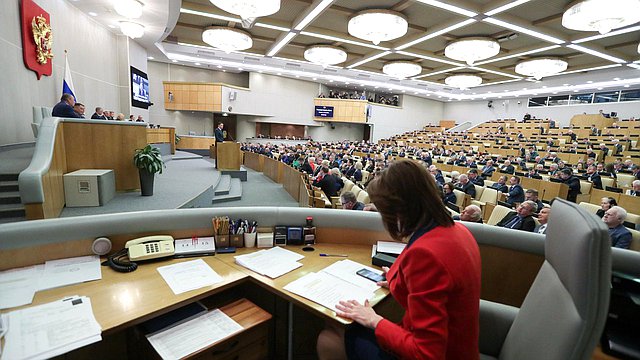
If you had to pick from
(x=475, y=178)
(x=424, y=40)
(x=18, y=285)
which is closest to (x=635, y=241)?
(x=475, y=178)

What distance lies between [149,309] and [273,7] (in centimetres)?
683

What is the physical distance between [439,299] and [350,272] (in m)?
0.77

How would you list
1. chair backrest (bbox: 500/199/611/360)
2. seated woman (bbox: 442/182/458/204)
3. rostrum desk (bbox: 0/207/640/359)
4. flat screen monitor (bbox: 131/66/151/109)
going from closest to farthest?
chair backrest (bbox: 500/199/611/360)
rostrum desk (bbox: 0/207/640/359)
seated woman (bbox: 442/182/458/204)
flat screen monitor (bbox: 131/66/151/109)

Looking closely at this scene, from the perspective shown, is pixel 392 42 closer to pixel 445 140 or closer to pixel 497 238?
pixel 445 140

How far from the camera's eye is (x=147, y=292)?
1408mm

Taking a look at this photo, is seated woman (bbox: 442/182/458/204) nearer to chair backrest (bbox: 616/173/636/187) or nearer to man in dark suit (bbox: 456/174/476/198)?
man in dark suit (bbox: 456/174/476/198)

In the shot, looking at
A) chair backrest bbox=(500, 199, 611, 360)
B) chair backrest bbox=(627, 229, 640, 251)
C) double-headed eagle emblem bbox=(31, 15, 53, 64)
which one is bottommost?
chair backrest bbox=(627, 229, 640, 251)

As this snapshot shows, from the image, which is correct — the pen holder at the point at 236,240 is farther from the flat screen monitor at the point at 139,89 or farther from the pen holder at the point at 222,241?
the flat screen monitor at the point at 139,89

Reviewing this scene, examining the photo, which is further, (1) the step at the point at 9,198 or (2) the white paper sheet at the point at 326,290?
(1) the step at the point at 9,198

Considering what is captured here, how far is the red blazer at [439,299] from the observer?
0.96 meters

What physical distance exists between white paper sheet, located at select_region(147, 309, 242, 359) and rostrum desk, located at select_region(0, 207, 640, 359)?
10cm

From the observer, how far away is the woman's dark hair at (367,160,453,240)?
1.10m

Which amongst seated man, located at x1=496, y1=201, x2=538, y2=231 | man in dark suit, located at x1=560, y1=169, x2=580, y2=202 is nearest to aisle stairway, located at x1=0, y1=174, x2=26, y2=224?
seated man, located at x1=496, y1=201, x2=538, y2=231

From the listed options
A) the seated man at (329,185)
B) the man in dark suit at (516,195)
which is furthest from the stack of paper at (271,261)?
the man in dark suit at (516,195)
